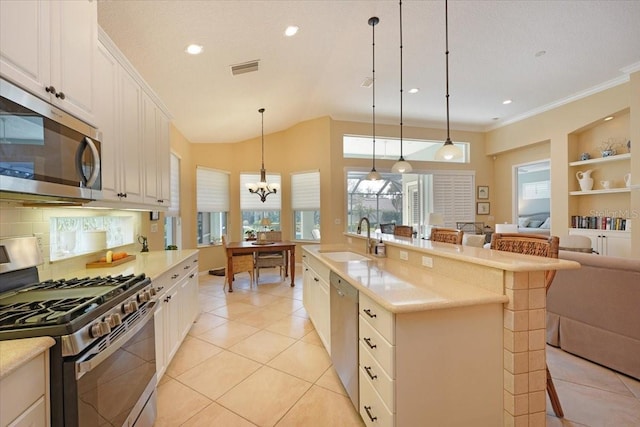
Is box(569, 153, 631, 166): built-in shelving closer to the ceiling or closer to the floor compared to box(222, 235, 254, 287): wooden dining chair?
closer to the ceiling

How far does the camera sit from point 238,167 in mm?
Result: 6520

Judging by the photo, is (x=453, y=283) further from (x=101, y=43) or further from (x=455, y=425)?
(x=101, y=43)

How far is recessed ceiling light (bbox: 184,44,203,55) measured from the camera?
9.09 feet

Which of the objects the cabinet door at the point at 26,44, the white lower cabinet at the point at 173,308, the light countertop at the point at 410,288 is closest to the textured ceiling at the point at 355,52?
the cabinet door at the point at 26,44

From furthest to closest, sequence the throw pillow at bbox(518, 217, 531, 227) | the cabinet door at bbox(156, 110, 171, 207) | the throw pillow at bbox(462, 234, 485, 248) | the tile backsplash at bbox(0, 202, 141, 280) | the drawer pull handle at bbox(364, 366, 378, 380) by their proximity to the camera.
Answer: the throw pillow at bbox(518, 217, 531, 227), the throw pillow at bbox(462, 234, 485, 248), the cabinet door at bbox(156, 110, 171, 207), the tile backsplash at bbox(0, 202, 141, 280), the drawer pull handle at bbox(364, 366, 378, 380)

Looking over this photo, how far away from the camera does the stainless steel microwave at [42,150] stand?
111cm

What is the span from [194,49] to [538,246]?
3.54 metres

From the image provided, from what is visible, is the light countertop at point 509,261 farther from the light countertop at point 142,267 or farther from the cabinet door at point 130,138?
the cabinet door at point 130,138

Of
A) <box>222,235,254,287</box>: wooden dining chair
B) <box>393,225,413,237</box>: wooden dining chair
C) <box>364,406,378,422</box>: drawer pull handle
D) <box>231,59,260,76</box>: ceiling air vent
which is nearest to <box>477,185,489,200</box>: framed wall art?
<box>393,225,413,237</box>: wooden dining chair

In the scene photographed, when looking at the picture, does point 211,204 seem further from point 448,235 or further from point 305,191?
point 448,235

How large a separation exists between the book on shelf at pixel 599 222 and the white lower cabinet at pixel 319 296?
5532mm

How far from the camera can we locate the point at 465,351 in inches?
55.8

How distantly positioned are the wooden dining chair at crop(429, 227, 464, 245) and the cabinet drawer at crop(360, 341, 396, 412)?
1.68 m

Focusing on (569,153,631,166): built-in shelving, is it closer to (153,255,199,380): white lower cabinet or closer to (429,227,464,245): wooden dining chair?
(429,227,464,245): wooden dining chair
